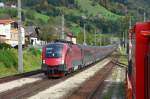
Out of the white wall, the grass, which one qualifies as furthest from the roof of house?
the grass

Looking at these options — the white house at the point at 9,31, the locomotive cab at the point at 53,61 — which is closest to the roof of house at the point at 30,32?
the white house at the point at 9,31

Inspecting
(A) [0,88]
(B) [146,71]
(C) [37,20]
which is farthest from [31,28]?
(B) [146,71]

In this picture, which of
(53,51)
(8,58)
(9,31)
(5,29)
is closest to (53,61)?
(53,51)

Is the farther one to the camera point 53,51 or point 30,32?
point 30,32

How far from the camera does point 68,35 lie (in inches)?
5807

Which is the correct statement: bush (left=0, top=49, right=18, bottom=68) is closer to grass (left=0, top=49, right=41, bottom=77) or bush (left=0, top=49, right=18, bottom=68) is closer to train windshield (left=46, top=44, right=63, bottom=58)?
grass (left=0, top=49, right=41, bottom=77)

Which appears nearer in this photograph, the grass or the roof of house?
the grass

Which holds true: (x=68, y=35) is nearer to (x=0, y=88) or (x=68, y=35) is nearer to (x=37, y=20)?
(x=37, y=20)

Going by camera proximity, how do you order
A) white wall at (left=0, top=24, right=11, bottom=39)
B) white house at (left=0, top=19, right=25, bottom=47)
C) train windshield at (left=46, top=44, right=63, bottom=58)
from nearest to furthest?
train windshield at (left=46, top=44, right=63, bottom=58) < white house at (left=0, top=19, right=25, bottom=47) < white wall at (left=0, top=24, right=11, bottom=39)

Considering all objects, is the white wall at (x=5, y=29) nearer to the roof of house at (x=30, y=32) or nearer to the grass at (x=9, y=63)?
the roof of house at (x=30, y=32)

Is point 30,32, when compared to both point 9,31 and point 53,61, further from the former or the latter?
point 53,61

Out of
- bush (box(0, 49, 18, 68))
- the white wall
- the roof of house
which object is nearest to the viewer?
bush (box(0, 49, 18, 68))

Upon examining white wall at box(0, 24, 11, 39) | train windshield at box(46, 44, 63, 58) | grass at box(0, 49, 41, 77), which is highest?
white wall at box(0, 24, 11, 39)

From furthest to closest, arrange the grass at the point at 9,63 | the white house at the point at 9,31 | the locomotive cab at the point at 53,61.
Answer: the white house at the point at 9,31 → the grass at the point at 9,63 → the locomotive cab at the point at 53,61
